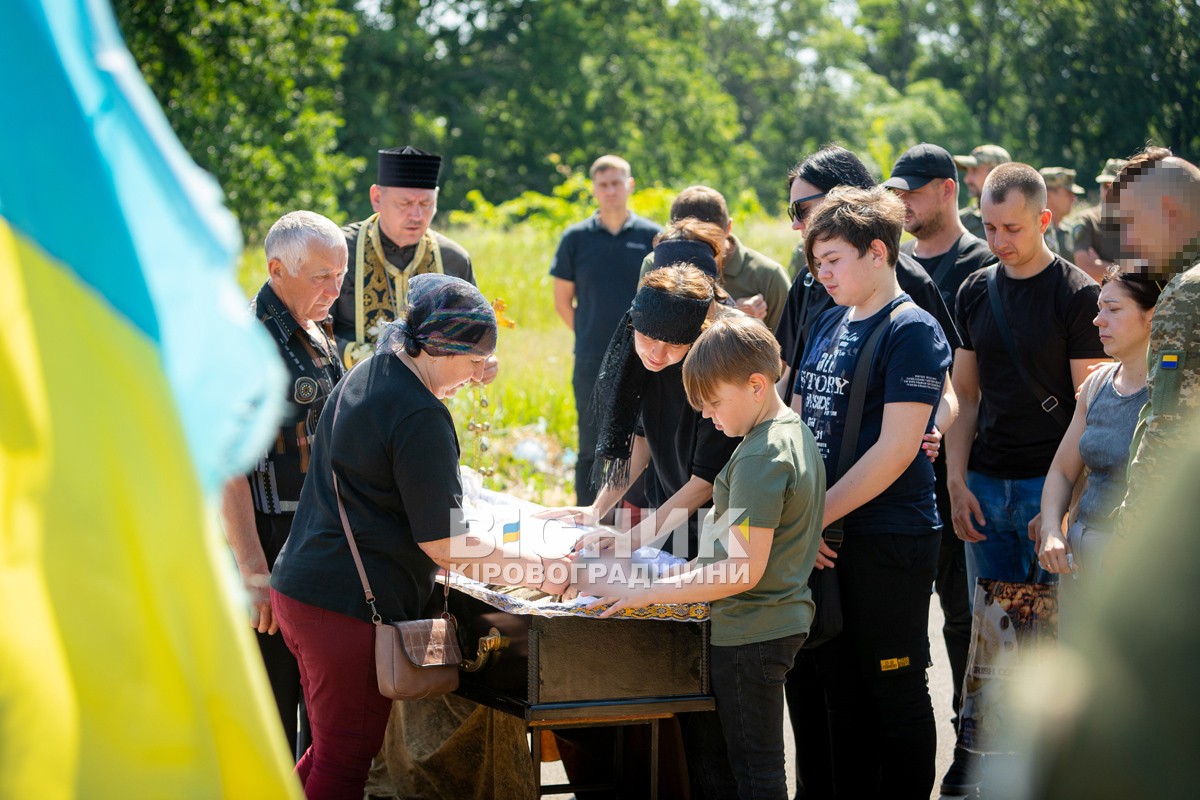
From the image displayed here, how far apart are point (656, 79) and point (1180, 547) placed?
38093mm

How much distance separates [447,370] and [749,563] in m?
0.89

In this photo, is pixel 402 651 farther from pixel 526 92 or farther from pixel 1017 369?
pixel 526 92

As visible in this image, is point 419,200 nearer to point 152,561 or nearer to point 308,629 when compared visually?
point 308,629

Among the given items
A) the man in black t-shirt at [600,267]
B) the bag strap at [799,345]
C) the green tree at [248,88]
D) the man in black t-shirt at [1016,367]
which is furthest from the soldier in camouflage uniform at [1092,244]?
the green tree at [248,88]

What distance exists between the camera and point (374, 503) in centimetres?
314

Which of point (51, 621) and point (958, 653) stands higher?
point (51, 621)

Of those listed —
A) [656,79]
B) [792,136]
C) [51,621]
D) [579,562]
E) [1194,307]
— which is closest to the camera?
[51,621]

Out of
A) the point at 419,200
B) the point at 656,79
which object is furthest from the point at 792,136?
the point at 419,200

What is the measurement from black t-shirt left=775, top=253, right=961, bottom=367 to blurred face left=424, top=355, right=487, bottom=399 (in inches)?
49.5

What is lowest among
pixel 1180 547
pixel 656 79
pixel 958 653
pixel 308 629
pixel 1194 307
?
pixel 958 653

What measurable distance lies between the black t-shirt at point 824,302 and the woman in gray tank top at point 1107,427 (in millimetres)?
487

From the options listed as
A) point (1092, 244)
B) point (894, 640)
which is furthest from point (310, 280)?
point (1092, 244)

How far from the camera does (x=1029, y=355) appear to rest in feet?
14.2

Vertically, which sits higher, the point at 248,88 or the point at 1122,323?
the point at 248,88
